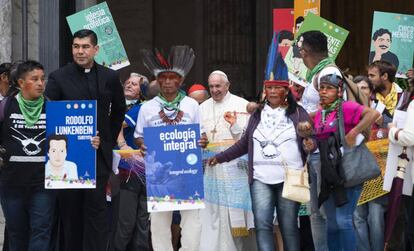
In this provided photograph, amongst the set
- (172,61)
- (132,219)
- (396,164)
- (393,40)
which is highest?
(393,40)

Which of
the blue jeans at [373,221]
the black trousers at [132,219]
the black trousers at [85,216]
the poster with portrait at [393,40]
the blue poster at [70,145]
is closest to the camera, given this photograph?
the blue poster at [70,145]

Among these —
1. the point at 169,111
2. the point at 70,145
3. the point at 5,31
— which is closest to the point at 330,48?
the point at 169,111

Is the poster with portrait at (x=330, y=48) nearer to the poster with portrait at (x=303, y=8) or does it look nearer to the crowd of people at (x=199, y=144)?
the poster with portrait at (x=303, y=8)

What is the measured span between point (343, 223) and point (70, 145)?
234 centimetres

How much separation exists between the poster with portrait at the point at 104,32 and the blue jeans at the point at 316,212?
2885 millimetres

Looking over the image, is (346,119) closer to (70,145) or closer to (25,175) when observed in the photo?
(70,145)

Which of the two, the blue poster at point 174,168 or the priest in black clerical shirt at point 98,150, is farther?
the blue poster at point 174,168

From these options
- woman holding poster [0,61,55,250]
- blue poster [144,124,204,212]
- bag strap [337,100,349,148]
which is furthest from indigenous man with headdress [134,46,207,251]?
bag strap [337,100,349,148]

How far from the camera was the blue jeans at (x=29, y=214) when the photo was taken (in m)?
9.70

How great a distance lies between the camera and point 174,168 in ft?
32.5

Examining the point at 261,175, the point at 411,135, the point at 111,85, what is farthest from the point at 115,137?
the point at 411,135

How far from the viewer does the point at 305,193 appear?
370 inches

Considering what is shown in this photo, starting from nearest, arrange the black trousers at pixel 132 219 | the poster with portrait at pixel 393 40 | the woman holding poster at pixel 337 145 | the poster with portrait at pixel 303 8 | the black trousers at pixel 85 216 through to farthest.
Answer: the woman holding poster at pixel 337 145
the black trousers at pixel 85 216
the black trousers at pixel 132 219
the poster with portrait at pixel 393 40
the poster with portrait at pixel 303 8

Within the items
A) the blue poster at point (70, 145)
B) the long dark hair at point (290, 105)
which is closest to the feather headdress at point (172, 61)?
the long dark hair at point (290, 105)
